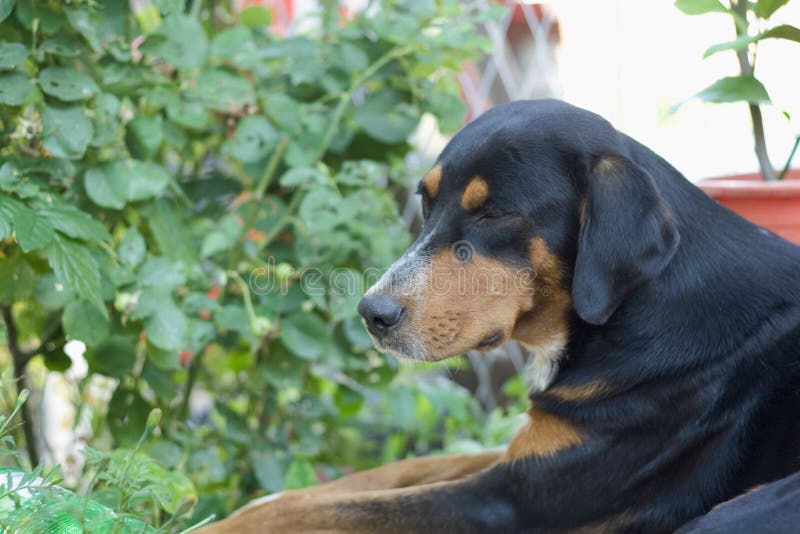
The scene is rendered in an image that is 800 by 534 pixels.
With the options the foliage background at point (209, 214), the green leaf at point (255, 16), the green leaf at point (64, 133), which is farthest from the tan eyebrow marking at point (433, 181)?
the green leaf at point (255, 16)

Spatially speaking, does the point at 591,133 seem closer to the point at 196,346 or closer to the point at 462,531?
the point at 462,531

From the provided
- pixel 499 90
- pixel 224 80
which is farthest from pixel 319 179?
pixel 499 90

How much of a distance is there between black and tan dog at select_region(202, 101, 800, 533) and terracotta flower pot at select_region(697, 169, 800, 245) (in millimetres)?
415

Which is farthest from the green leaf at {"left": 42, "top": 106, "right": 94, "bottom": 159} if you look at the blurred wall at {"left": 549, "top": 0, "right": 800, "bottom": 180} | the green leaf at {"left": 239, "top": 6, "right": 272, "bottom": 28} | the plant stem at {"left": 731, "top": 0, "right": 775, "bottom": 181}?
the blurred wall at {"left": 549, "top": 0, "right": 800, "bottom": 180}

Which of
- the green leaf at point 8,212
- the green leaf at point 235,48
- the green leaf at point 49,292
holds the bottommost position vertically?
the green leaf at point 49,292

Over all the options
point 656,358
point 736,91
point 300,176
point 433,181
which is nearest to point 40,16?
point 300,176

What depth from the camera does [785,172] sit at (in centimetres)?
353

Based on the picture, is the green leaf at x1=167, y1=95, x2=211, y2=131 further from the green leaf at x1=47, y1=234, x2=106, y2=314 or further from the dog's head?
the dog's head

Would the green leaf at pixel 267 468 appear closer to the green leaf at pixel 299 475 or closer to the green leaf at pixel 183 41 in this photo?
the green leaf at pixel 299 475

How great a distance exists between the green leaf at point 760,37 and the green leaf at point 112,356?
86.7 inches

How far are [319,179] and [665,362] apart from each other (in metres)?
1.56

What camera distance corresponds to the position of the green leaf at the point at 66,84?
2.95m

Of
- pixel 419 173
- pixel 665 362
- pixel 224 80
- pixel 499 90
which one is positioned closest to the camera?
pixel 665 362

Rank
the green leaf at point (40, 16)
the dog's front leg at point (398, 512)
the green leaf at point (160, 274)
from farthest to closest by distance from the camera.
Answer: the green leaf at point (160, 274) < the green leaf at point (40, 16) < the dog's front leg at point (398, 512)
